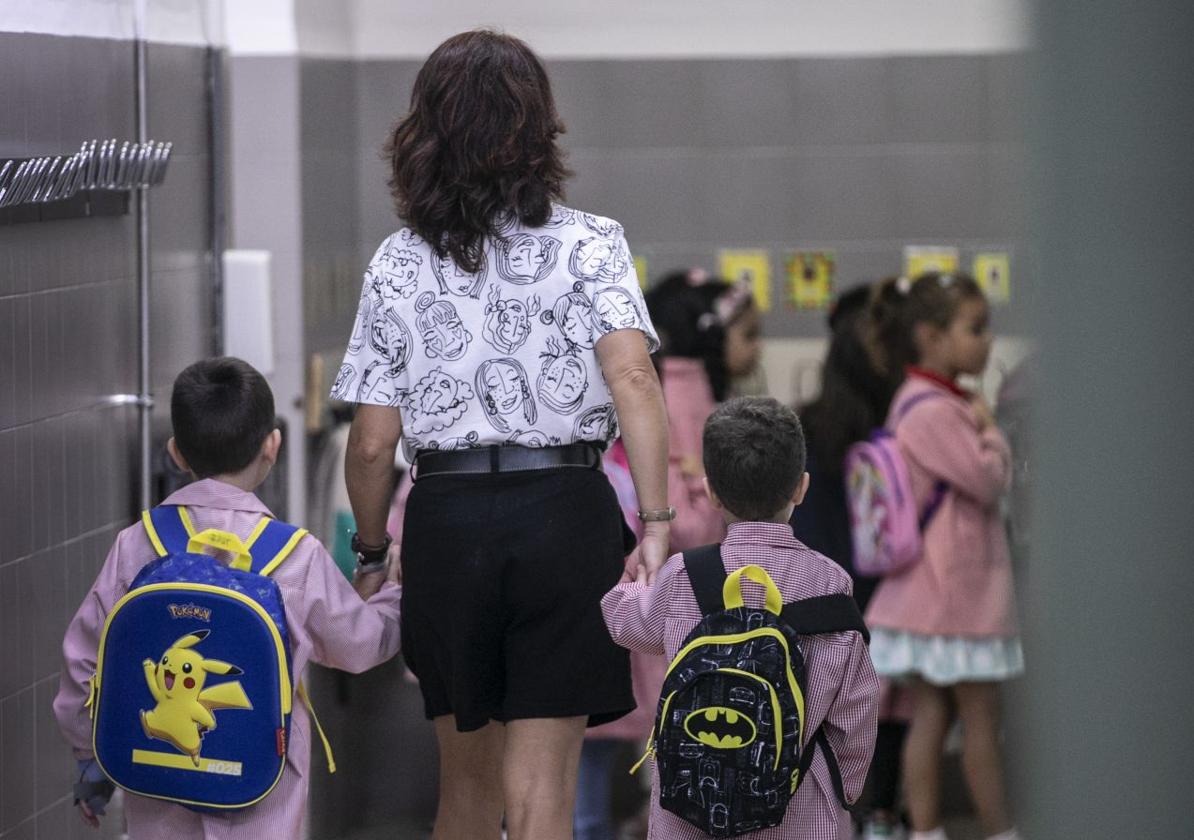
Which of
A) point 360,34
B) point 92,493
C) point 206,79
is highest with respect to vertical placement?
point 360,34

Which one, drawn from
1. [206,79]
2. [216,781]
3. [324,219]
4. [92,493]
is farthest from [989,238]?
[216,781]

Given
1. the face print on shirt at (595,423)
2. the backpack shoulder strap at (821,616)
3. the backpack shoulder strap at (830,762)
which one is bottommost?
the backpack shoulder strap at (830,762)

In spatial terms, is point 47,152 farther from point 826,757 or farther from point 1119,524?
point 1119,524

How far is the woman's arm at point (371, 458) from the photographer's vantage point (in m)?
3.15

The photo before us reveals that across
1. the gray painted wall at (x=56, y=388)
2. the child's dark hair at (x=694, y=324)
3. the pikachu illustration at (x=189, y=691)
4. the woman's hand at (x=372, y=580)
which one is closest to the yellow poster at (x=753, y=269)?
the child's dark hair at (x=694, y=324)

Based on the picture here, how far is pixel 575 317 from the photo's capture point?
3.06m

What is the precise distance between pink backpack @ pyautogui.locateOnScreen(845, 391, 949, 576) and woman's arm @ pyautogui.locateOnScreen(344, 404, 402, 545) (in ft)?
6.58

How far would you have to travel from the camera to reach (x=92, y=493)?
4.27m

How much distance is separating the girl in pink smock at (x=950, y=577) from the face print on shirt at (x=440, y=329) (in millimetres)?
2093

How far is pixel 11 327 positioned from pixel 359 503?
1.01 metres

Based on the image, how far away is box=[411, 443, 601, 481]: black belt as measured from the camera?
3.05 metres

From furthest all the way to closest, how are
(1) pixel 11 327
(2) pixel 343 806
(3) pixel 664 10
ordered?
(3) pixel 664 10
(2) pixel 343 806
(1) pixel 11 327

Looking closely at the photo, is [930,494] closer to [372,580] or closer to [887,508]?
[887,508]

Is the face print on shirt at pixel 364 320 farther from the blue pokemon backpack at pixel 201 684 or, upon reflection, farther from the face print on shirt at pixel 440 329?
the blue pokemon backpack at pixel 201 684
